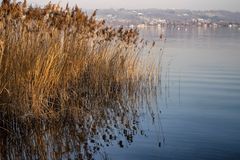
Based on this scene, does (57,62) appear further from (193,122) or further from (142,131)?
(193,122)

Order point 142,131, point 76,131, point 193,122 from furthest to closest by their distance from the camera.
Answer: point 193,122 → point 142,131 → point 76,131

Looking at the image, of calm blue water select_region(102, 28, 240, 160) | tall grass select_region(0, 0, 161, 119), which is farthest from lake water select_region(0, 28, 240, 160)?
tall grass select_region(0, 0, 161, 119)

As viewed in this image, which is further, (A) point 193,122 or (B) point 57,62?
(B) point 57,62

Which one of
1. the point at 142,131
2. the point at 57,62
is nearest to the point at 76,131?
the point at 142,131

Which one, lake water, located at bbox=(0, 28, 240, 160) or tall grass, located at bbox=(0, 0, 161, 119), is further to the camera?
tall grass, located at bbox=(0, 0, 161, 119)

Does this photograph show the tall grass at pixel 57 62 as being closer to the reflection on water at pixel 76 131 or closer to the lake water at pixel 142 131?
the reflection on water at pixel 76 131

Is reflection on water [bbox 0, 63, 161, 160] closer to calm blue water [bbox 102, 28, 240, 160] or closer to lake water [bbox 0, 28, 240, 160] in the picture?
lake water [bbox 0, 28, 240, 160]

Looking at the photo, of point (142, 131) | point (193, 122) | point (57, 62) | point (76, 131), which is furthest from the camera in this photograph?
point (57, 62)

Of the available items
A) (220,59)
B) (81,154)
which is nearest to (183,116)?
(81,154)

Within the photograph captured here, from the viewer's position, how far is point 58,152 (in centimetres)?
618

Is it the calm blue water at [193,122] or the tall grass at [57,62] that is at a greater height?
the tall grass at [57,62]

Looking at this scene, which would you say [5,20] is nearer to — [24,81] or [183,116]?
[24,81]

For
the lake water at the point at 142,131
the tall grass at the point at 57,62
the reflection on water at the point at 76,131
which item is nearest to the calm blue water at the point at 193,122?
the lake water at the point at 142,131

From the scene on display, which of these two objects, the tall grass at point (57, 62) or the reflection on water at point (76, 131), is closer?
the reflection on water at point (76, 131)
